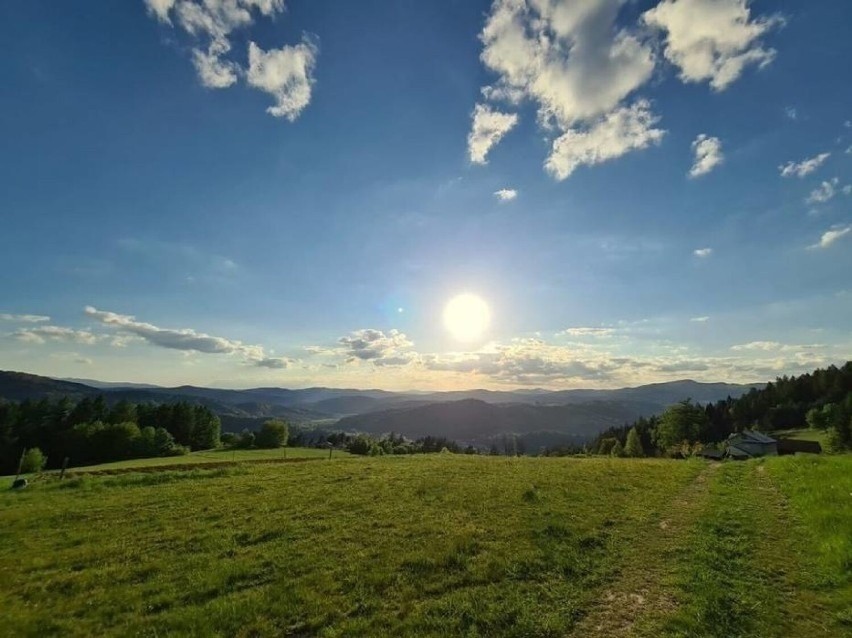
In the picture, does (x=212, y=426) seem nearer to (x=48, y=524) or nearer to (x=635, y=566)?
(x=48, y=524)

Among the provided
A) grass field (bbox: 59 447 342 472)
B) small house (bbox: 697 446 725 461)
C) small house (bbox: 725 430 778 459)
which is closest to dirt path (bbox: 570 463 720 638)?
grass field (bbox: 59 447 342 472)

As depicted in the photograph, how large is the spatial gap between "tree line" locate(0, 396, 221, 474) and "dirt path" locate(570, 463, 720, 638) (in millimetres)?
112403

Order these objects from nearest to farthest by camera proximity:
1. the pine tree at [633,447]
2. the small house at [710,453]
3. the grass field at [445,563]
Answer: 1. the grass field at [445,563]
2. the small house at [710,453]
3. the pine tree at [633,447]

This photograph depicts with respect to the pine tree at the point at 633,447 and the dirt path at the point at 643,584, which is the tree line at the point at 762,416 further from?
the dirt path at the point at 643,584

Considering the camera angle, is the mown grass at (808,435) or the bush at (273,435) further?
the bush at (273,435)

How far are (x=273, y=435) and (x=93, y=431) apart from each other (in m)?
41.1

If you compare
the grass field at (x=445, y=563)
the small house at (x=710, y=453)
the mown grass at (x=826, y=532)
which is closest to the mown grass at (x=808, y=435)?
the small house at (x=710, y=453)

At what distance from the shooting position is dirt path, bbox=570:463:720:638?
11125mm

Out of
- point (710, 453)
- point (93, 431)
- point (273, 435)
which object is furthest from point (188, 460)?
point (710, 453)

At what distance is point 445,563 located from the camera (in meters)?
15.6

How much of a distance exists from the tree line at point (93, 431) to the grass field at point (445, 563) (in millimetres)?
86296

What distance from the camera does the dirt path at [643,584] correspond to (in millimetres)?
11125

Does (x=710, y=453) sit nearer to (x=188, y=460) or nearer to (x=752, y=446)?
(x=752, y=446)

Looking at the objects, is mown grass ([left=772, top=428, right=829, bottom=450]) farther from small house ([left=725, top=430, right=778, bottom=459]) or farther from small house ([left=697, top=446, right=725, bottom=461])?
small house ([left=697, top=446, right=725, bottom=461])
